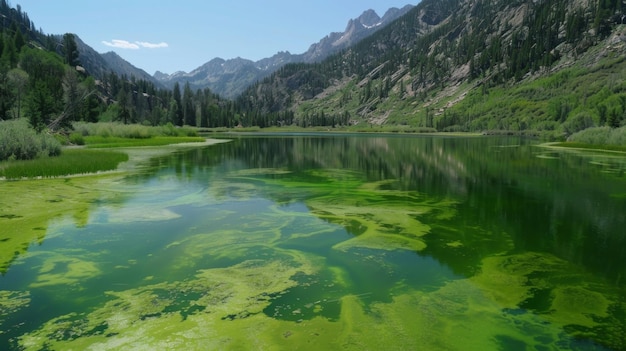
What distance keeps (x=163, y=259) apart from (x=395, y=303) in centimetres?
724

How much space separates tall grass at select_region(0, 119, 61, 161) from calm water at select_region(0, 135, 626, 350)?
16.6 meters

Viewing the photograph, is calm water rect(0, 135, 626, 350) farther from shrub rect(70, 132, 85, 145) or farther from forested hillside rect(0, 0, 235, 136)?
shrub rect(70, 132, 85, 145)

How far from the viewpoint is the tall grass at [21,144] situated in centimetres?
3347

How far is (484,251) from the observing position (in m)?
13.1

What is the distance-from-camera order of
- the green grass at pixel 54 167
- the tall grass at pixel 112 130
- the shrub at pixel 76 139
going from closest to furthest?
the green grass at pixel 54 167
the shrub at pixel 76 139
the tall grass at pixel 112 130

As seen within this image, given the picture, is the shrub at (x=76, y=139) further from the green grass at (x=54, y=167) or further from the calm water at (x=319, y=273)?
the calm water at (x=319, y=273)

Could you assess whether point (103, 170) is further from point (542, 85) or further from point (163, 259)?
point (542, 85)

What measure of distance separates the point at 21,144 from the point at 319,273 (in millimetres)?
34762

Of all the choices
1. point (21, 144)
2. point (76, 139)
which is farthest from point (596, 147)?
point (76, 139)

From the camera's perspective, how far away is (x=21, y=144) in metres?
34.2

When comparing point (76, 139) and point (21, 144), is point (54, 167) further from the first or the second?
point (76, 139)

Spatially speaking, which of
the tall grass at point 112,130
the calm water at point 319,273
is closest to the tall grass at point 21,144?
the calm water at point 319,273

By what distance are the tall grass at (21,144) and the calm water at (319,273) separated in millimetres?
16570

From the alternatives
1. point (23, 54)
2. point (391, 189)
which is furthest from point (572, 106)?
point (23, 54)
